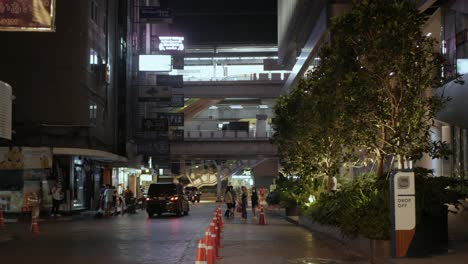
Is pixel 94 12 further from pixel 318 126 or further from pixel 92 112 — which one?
pixel 318 126

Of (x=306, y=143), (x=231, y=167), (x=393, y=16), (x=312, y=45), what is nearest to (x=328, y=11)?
(x=312, y=45)

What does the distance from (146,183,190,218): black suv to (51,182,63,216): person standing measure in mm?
4814

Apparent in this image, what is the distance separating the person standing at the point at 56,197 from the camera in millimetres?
33781

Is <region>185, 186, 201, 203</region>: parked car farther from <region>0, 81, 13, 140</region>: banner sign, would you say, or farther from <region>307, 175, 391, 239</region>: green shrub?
<region>307, 175, 391, 239</region>: green shrub

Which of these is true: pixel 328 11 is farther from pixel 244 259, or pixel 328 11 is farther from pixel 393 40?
pixel 244 259

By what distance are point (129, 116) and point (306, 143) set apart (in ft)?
91.3

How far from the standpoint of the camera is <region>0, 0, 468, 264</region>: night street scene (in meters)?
16.6

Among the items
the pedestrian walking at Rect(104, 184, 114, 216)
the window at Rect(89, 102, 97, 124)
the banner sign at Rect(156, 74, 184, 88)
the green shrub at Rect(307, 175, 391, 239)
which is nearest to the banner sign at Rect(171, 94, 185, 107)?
the banner sign at Rect(156, 74, 184, 88)

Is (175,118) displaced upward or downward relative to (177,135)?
upward

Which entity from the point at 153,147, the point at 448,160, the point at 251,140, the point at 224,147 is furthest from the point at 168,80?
the point at 448,160

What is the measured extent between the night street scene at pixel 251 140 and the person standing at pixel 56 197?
72mm

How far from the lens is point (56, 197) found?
34031 mm

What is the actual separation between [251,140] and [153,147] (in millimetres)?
17715

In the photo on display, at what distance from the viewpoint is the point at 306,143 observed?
2827 cm
